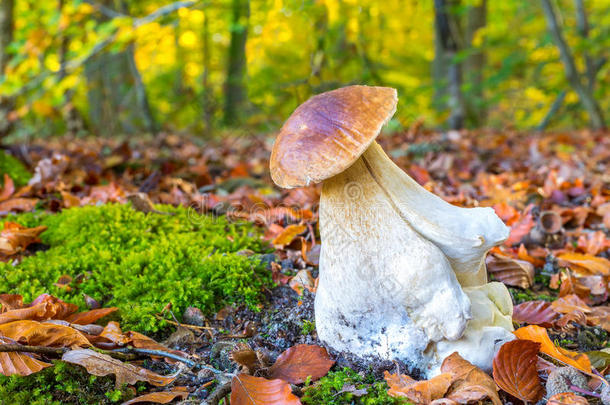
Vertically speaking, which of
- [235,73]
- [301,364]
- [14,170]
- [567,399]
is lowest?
[301,364]

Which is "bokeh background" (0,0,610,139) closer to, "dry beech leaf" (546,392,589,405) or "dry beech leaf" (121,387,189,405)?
"dry beech leaf" (121,387,189,405)

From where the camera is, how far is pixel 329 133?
4.84ft

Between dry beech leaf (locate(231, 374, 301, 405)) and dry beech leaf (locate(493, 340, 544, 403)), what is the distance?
27.8 inches

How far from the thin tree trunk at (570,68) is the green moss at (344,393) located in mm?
6669

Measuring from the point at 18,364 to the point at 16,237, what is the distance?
4.16ft

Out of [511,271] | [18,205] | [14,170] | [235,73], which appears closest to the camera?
[511,271]

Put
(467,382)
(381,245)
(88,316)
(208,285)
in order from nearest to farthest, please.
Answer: (467,382) < (381,245) < (88,316) < (208,285)

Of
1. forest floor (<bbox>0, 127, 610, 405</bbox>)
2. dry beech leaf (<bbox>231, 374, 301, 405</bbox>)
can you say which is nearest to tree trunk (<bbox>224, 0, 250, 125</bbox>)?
forest floor (<bbox>0, 127, 610, 405</bbox>)

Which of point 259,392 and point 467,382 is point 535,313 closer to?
point 467,382

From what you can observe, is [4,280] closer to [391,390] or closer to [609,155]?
[391,390]

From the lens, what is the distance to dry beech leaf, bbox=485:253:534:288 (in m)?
2.33

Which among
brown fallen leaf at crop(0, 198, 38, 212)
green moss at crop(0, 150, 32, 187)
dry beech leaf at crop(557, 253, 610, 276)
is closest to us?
dry beech leaf at crop(557, 253, 610, 276)

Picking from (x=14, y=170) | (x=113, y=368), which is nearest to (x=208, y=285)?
(x=113, y=368)

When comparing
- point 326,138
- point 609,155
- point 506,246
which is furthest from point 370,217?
point 609,155
